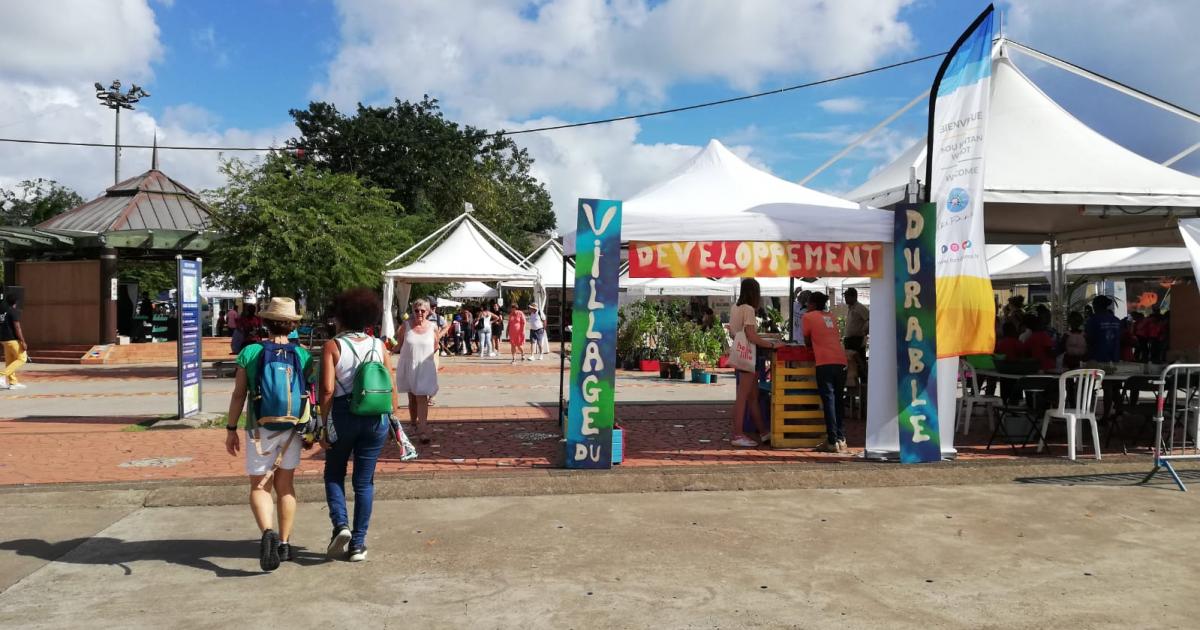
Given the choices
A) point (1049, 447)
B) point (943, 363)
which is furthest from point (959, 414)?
point (943, 363)

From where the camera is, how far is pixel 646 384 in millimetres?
17250

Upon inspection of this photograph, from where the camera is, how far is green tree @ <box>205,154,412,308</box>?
1928 cm

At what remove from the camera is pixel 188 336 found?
11.5 meters

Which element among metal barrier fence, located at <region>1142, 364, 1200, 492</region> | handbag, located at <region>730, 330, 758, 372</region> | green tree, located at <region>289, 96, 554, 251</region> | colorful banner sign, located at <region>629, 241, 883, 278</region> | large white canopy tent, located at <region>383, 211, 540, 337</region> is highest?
green tree, located at <region>289, 96, 554, 251</region>

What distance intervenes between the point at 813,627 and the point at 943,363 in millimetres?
4739

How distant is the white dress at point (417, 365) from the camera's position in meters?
9.38

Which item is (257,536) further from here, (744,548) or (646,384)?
(646,384)

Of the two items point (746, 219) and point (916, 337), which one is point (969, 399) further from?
point (746, 219)

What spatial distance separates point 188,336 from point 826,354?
795 centimetres

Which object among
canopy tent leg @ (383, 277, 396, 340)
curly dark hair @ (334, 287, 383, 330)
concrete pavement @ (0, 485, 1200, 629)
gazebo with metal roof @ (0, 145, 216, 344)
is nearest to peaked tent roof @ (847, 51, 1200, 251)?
concrete pavement @ (0, 485, 1200, 629)

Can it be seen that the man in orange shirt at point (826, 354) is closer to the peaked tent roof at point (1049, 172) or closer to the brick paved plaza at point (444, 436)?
A: the brick paved plaza at point (444, 436)

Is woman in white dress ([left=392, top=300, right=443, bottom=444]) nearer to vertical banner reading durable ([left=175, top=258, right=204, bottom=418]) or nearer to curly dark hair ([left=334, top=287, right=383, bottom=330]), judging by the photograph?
vertical banner reading durable ([left=175, top=258, right=204, bottom=418])

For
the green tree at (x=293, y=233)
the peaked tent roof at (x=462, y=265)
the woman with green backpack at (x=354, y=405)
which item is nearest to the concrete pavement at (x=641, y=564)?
the woman with green backpack at (x=354, y=405)

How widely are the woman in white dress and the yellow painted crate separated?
3574 mm
